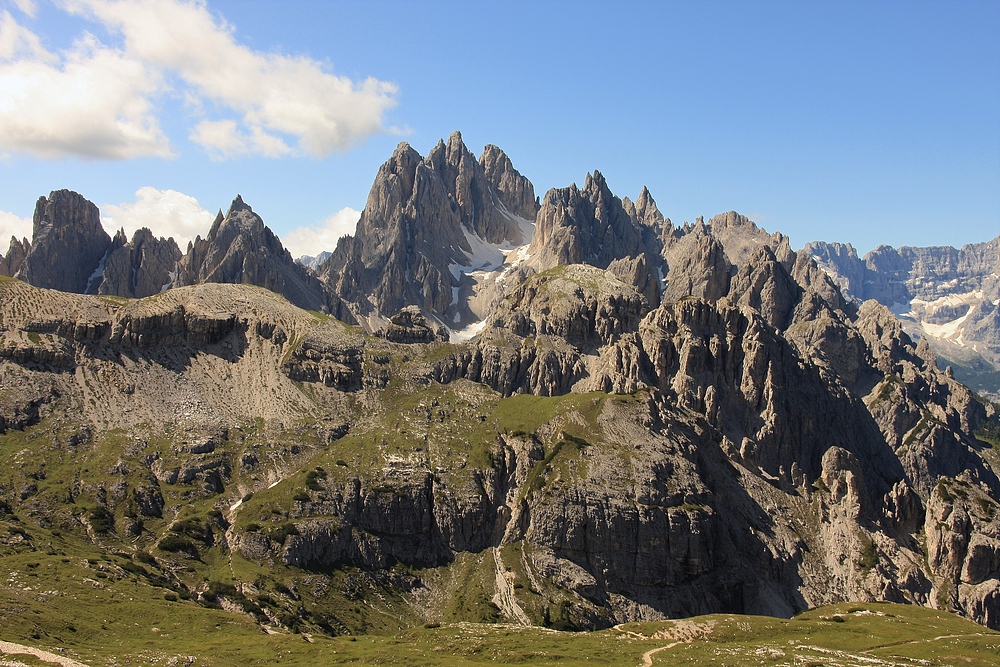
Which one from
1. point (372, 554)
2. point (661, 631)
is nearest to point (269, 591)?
point (372, 554)

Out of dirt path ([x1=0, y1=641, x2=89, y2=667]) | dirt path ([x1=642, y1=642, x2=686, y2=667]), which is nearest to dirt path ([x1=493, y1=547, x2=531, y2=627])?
dirt path ([x1=642, y1=642, x2=686, y2=667])

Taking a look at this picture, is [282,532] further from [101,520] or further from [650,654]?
[650,654]

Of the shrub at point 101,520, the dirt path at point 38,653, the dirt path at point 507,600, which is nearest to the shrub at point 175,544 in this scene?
the shrub at point 101,520

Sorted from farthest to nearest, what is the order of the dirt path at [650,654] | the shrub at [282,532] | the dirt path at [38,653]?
the shrub at [282,532]
the dirt path at [650,654]
the dirt path at [38,653]

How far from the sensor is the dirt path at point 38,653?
97688mm

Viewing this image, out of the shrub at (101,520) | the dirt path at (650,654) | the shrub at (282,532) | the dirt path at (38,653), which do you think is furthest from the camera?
the shrub at (282,532)

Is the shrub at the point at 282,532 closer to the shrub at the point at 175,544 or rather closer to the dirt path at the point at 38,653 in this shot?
the shrub at the point at 175,544

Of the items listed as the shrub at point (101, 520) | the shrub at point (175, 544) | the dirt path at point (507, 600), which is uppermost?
the shrub at point (101, 520)

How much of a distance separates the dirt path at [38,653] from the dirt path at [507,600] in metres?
93.4

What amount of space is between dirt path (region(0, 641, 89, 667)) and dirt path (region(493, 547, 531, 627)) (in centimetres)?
9344

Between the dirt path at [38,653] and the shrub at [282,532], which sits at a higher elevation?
the shrub at [282,532]

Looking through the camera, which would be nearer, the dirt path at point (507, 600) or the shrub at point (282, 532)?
the dirt path at point (507, 600)

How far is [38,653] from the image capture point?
328ft

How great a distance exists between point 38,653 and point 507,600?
329 ft
